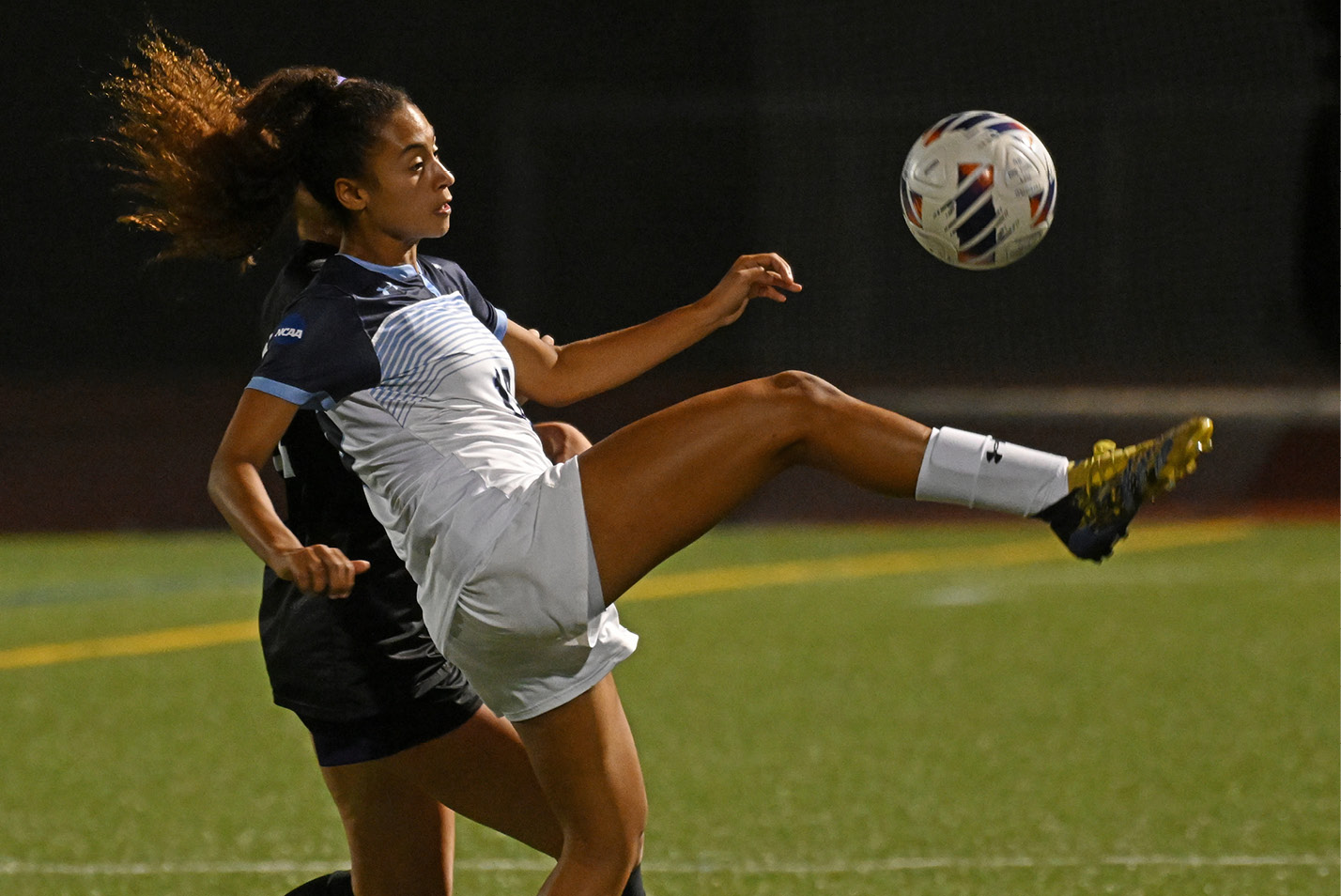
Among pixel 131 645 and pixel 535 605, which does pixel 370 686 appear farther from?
pixel 131 645

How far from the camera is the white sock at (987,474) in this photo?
273cm

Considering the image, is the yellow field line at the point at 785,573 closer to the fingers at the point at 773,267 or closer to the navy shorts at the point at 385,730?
the navy shorts at the point at 385,730

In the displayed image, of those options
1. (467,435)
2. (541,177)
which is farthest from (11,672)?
(541,177)

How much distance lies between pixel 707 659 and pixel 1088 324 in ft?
28.6

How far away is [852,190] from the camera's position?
1530cm

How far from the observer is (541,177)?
15320mm

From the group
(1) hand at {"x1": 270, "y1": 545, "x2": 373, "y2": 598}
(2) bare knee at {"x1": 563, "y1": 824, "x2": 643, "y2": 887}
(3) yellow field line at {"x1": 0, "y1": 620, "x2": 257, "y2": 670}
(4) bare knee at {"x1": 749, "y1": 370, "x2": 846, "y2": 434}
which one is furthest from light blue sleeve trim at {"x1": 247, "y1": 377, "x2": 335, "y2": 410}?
(3) yellow field line at {"x1": 0, "y1": 620, "x2": 257, "y2": 670}

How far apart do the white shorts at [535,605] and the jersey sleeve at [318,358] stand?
341mm

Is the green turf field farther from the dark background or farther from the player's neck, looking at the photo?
the dark background

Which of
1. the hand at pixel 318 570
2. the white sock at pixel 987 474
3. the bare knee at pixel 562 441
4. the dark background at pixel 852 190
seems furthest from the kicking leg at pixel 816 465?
the dark background at pixel 852 190

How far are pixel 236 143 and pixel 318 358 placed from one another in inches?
22.8

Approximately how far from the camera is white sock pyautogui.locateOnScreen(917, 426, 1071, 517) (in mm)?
2730

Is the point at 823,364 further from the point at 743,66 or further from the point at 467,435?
the point at 467,435

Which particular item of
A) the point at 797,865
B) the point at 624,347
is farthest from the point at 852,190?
the point at 624,347
